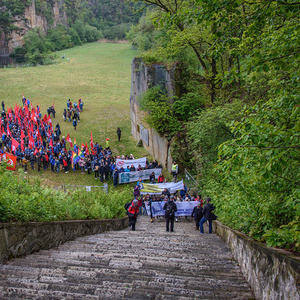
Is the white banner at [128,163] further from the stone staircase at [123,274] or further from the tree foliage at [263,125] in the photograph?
the stone staircase at [123,274]

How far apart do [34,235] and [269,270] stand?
16.8 feet

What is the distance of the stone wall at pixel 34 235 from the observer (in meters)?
6.71

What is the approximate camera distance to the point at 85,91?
53875mm

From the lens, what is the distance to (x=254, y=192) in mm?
8531

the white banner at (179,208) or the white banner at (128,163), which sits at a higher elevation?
the white banner at (128,163)

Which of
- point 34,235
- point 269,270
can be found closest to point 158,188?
point 34,235

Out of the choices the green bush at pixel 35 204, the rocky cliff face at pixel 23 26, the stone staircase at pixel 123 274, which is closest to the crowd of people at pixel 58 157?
the green bush at pixel 35 204

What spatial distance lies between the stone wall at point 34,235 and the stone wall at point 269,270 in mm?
4678

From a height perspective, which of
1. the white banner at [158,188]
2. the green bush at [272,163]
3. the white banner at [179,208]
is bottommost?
the white banner at [179,208]

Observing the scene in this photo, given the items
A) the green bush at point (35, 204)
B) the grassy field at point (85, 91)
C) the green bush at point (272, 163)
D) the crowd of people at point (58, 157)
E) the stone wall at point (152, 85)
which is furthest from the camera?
the grassy field at point (85, 91)

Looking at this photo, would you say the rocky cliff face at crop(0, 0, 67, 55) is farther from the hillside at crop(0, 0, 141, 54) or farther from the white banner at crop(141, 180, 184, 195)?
the white banner at crop(141, 180, 184, 195)

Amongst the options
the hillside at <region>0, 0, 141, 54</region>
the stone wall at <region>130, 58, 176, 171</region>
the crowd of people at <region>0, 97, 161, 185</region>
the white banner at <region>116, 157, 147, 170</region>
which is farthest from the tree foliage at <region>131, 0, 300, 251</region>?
the hillside at <region>0, 0, 141, 54</region>

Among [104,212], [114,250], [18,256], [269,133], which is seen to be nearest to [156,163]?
[104,212]

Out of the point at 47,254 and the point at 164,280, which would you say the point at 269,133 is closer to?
the point at 164,280
